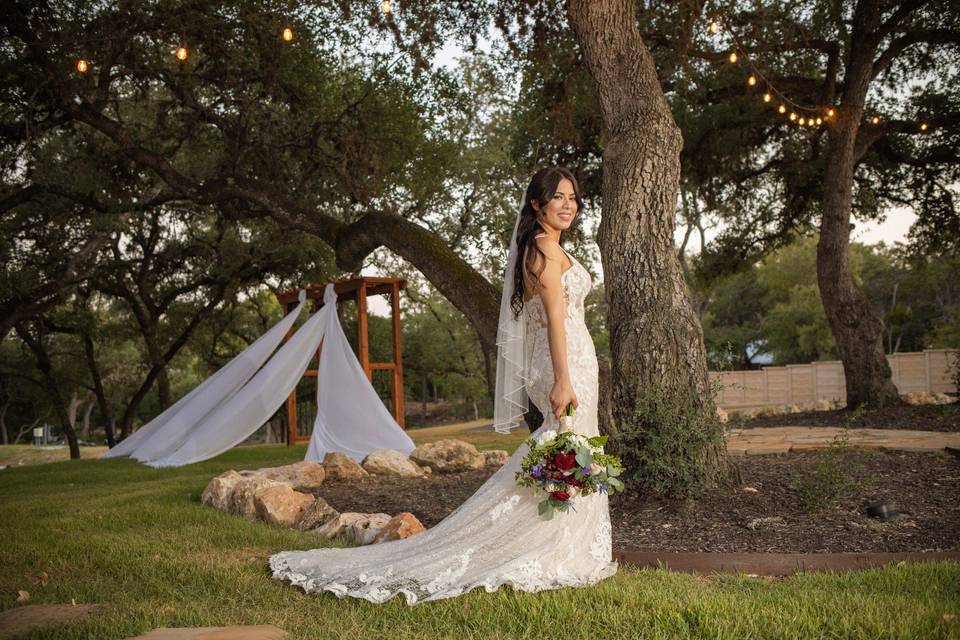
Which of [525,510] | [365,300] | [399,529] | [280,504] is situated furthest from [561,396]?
[365,300]

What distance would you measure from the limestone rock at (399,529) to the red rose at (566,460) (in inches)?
48.5

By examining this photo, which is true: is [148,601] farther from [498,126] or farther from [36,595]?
[498,126]

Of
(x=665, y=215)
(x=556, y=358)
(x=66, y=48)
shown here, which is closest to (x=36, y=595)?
(x=556, y=358)

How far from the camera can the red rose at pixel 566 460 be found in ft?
12.3

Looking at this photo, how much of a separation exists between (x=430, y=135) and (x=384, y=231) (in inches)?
195

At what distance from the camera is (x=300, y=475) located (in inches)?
294

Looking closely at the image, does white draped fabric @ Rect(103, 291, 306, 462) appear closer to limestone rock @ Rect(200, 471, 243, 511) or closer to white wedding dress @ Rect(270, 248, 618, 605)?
limestone rock @ Rect(200, 471, 243, 511)

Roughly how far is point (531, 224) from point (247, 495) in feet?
10.6

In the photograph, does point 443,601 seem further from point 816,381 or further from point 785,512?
point 816,381

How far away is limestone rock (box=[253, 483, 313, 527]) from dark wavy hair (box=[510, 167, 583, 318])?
2.44 meters

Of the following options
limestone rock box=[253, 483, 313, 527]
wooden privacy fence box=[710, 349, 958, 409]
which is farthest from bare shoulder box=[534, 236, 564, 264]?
wooden privacy fence box=[710, 349, 958, 409]

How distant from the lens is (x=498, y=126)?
16.9 m

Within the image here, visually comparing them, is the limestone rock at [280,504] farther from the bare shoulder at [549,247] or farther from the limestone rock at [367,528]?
the bare shoulder at [549,247]

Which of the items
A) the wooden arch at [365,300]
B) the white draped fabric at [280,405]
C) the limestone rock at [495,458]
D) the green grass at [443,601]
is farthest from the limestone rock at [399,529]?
the wooden arch at [365,300]
